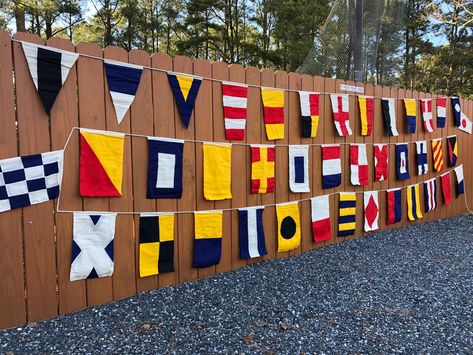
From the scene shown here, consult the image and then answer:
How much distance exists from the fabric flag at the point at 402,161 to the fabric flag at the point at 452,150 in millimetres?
1189

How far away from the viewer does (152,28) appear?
641 inches

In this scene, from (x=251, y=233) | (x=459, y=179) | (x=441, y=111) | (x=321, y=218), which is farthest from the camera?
(x=459, y=179)

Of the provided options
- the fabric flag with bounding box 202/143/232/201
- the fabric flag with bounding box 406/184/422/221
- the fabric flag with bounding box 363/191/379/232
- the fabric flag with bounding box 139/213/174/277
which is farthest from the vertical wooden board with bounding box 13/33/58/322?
the fabric flag with bounding box 406/184/422/221

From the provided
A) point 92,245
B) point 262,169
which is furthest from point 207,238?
point 92,245

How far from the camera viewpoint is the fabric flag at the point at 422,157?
4875mm

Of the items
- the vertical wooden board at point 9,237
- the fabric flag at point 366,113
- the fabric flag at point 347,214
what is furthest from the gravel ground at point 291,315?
the fabric flag at point 366,113

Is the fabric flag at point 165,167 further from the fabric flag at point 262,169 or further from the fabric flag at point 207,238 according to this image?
the fabric flag at point 262,169

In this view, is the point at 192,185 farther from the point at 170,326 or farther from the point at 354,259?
the point at 354,259

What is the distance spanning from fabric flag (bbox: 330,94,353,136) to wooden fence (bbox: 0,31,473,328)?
1.13ft

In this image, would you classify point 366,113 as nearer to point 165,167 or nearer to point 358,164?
point 358,164

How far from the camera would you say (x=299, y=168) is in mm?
3604

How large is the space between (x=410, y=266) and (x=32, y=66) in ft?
11.2

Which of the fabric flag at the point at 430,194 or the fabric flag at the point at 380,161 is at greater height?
the fabric flag at the point at 380,161

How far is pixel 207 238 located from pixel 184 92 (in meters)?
1.20
